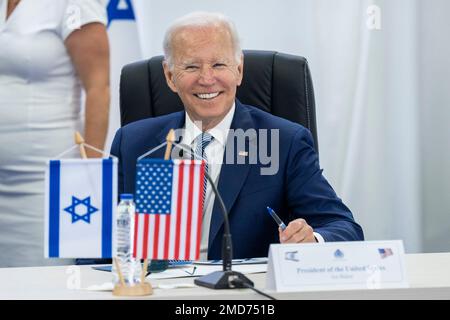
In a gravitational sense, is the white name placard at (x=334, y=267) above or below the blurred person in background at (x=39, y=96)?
below

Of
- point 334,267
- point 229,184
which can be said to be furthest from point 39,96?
point 334,267

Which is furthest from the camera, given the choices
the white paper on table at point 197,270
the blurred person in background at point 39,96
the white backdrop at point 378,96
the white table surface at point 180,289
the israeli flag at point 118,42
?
the white backdrop at point 378,96

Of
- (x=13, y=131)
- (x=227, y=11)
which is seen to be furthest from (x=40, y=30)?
(x=227, y=11)

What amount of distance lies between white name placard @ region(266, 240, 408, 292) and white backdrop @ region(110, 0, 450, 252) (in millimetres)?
1967

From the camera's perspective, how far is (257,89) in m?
2.86

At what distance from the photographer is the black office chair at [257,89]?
9.25ft

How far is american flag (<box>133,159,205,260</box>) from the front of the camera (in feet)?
5.71

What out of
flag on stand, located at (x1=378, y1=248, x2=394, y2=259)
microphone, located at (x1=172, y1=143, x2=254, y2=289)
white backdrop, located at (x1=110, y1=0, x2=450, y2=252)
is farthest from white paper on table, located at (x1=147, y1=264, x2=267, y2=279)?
white backdrop, located at (x1=110, y1=0, x2=450, y2=252)

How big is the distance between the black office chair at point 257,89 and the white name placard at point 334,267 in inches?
43.4

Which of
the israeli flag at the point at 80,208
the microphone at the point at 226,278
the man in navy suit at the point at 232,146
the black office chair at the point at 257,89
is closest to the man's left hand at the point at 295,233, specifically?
the microphone at the point at 226,278

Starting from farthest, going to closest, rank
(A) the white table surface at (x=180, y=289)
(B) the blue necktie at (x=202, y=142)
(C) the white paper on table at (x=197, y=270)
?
(B) the blue necktie at (x=202, y=142), (C) the white paper on table at (x=197, y=270), (A) the white table surface at (x=180, y=289)

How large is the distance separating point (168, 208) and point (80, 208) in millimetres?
192

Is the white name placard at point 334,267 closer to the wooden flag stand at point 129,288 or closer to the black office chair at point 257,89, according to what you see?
the wooden flag stand at point 129,288
